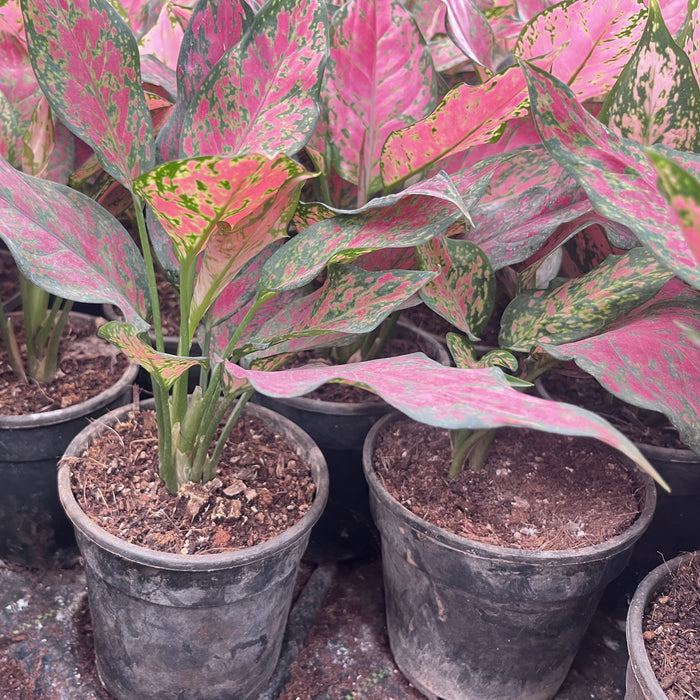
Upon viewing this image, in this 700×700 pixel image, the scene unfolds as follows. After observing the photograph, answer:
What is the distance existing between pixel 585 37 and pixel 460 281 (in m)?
0.33

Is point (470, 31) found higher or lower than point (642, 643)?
higher

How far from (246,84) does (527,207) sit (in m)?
0.36

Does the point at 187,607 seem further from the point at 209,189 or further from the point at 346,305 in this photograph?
the point at 209,189

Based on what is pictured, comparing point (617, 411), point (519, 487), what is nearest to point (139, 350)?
point (519, 487)

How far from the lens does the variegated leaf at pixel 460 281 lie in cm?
81

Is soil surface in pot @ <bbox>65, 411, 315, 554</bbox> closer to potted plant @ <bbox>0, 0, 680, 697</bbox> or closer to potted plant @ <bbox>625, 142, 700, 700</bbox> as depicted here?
potted plant @ <bbox>0, 0, 680, 697</bbox>

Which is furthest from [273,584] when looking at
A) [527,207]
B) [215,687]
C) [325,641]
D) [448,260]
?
[527,207]

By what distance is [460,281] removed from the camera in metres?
0.85

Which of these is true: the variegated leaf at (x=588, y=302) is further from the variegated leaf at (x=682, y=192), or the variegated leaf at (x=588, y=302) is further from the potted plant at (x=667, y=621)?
the variegated leaf at (x=682, y=192)

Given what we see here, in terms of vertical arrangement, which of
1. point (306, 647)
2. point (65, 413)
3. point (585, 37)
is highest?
point (585, 37)

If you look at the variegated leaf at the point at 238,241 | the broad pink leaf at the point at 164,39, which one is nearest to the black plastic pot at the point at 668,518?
the variegated leaf at the point at 238,241

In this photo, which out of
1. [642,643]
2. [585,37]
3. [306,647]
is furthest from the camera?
[306,647]

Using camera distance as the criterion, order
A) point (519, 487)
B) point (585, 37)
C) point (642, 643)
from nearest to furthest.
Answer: point (642, 643) < point (585, 37) < point (519, 487)

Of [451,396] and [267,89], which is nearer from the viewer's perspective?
[451,396]
